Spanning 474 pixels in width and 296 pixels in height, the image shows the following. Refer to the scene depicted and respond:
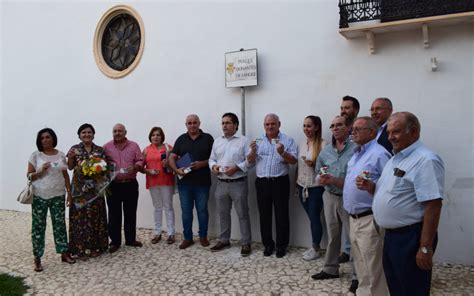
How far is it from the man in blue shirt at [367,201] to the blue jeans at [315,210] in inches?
48.5

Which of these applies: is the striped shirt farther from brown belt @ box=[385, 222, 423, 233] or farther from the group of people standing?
brown belt @ box=[385, 222, 423, 233]

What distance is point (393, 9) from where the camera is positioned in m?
4.07

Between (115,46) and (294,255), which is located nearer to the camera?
(294,255)

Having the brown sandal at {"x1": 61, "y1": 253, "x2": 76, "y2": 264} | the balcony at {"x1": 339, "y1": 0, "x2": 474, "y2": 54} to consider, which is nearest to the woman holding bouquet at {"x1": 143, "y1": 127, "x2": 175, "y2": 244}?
the brown sandal at {"x1": 61, "y1": 253, "x2": 76, "y2": 264}

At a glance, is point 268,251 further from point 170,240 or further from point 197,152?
point 197,152

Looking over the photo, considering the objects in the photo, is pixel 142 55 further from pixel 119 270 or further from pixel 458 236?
pixel 458 236

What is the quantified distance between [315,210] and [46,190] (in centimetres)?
321

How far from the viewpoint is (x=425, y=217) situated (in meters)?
2.27

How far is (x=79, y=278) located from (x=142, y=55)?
355cm

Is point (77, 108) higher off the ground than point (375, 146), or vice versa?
point (77, 108)

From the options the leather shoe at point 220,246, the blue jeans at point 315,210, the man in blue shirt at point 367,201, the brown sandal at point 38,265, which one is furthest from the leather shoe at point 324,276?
the brown sandal at point 38,265

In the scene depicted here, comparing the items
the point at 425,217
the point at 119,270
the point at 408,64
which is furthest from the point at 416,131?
the point at 119,270

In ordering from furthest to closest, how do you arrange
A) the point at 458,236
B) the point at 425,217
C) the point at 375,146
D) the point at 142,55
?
the point at 142,55 < the point at 458,236 < the point at 375,146 < the point at 425,217

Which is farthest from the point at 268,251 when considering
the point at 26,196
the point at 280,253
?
the point at 26,196
